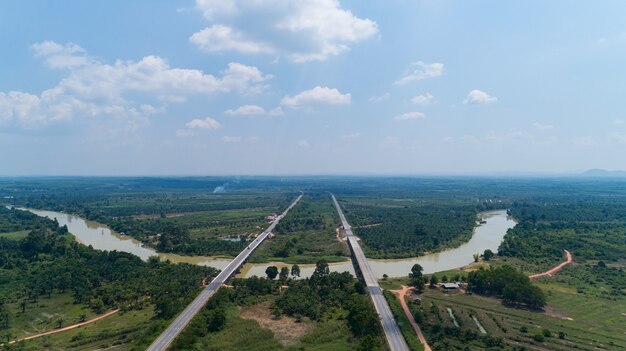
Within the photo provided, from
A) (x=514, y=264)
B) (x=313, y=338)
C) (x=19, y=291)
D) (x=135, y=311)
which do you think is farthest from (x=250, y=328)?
(x=514, y=264)

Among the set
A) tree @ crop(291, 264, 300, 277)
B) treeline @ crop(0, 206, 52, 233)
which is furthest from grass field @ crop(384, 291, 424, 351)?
treeline @ crop(0, 206, 52, 233)

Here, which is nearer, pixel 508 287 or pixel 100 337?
pixel 100 337

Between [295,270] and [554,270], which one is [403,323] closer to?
[295,270]

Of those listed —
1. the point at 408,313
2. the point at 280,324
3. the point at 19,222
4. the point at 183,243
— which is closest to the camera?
the point at 280,324

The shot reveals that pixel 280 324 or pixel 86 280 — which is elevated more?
pixel 86 280

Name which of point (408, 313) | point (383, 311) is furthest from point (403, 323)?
point (408, 313)

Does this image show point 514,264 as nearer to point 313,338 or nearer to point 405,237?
point 405,237

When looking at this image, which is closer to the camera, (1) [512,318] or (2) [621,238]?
(1) [512,318]
